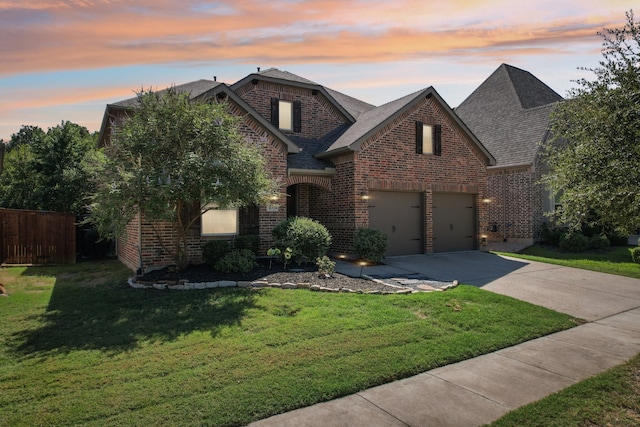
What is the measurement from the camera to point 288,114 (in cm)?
1672

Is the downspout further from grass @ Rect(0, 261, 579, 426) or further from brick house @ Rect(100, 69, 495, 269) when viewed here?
grass @ Rect(0, 261, 579, 426)

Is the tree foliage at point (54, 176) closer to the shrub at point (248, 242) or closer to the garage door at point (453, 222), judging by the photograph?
the shrub at point (248, 242)

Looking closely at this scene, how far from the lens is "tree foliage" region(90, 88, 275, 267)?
8.59 metres

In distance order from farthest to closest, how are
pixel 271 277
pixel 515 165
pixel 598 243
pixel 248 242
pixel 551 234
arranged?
pixel 515 165, pixel 551 234, pixel 598 243, pixel 248 242, pixel 271 277

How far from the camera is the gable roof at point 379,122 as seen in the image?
13.7 meters

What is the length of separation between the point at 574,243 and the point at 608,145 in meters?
12.2

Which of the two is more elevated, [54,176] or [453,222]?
[54,176]

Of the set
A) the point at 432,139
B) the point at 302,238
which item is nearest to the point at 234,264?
the point at 302,238

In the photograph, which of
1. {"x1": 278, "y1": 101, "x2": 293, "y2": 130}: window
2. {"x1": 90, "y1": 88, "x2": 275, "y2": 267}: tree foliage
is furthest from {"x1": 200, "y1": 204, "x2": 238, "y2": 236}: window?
{"x1": 278, "y1": 101, "x2": 293, "y2": 130}: window

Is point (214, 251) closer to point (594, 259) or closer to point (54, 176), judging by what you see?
point (54, 176)

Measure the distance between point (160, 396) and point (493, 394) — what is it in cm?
371

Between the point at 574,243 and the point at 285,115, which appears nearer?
the point at 285,115

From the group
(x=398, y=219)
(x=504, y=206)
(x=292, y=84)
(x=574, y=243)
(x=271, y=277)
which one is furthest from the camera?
(x=504, y=206)

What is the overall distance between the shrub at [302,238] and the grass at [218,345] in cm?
269
